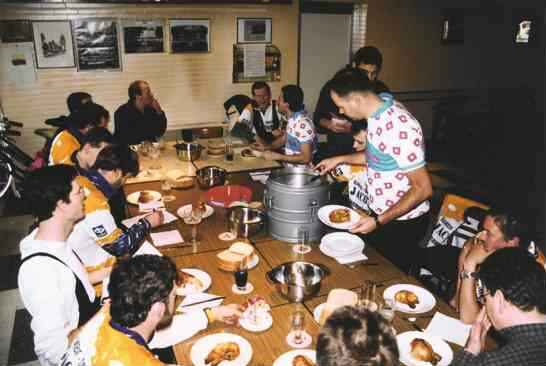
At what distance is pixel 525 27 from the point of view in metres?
9.07

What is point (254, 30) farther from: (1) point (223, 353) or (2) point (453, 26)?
(1) point (223, 353)

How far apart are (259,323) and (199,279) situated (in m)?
0.50

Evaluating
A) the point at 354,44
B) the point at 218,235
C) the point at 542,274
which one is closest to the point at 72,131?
the point at 218,235

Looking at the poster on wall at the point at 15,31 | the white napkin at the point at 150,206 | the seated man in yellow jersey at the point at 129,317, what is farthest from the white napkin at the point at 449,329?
the poster on wall at the point at 15,31

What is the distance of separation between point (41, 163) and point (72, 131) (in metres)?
0.45

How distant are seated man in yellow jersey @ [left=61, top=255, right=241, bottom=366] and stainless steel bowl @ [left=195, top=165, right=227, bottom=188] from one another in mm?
2149

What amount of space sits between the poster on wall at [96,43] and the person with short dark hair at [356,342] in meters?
5.83

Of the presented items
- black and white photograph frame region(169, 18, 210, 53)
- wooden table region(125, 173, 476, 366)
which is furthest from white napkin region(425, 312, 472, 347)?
black and white photograph frame region(169, 18, 210, 53)

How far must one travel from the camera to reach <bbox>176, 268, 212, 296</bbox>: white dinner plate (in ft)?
8.07

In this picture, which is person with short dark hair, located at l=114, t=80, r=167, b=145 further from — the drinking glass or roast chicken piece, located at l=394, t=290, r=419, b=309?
roast chicken piece, located at l=394, t=290, r=419, b=309

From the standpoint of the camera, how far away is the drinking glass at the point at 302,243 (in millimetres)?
2891

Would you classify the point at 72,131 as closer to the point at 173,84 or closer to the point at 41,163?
the point at 41,163

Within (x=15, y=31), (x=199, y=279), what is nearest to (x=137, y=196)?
(x=199, y=279)

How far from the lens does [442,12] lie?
829 centimetres
